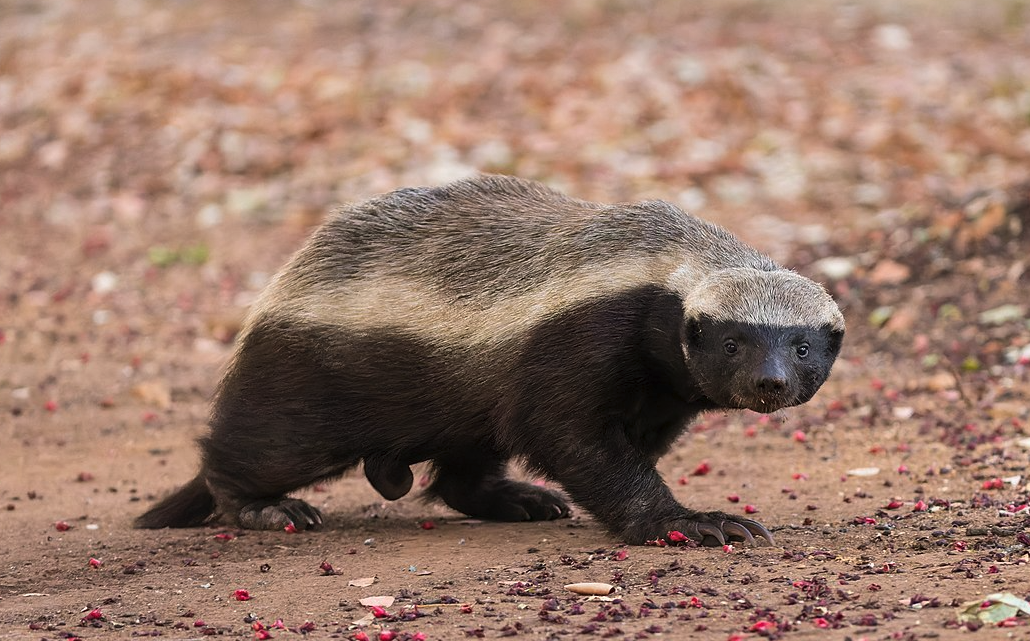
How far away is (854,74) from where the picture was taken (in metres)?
16.8

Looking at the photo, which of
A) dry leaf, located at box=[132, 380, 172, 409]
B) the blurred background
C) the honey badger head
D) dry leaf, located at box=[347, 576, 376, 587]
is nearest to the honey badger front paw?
the honey badger head

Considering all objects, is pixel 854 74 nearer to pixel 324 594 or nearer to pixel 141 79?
pixel 141 79

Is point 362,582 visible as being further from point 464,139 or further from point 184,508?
point 464,139

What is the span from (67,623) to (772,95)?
11.9m

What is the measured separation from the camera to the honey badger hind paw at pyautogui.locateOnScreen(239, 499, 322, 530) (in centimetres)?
751

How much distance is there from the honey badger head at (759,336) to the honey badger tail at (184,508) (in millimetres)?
2890

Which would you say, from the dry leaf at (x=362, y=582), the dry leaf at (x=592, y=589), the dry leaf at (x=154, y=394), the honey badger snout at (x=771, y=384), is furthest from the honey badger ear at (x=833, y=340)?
the dry leaf at (x=154, y=394)

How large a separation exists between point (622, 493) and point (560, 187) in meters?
7.66

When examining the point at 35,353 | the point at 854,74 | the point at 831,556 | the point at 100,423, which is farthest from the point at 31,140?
the point at 831,556

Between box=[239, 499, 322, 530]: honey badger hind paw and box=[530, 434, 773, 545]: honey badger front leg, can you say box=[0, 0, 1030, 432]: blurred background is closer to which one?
box=[239, 499, 322, 530]: honey badger hind paw

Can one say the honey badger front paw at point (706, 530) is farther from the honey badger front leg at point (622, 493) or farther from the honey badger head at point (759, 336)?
the honey badger head at point (759, 336)

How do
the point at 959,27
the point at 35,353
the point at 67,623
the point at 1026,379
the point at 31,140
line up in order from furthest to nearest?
the point at 959,27, the point at 31,140, the point at 35,353, the point at 1026,379, the point at 67,623

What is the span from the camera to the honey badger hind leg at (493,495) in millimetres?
7840

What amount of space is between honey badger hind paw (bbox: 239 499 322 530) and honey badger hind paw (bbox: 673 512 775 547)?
6.94ft
